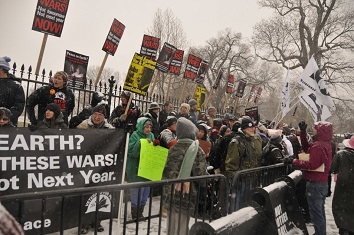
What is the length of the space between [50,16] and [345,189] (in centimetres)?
667

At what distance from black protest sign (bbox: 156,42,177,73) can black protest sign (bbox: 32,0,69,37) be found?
14.1 ft

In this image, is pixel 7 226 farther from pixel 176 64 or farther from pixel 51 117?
pixel 176 64

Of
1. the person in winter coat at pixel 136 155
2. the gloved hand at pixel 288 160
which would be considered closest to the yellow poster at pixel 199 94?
the gloved hand at pixel 288 160

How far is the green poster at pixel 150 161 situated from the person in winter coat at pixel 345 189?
9.17 feet

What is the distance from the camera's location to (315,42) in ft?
98.7

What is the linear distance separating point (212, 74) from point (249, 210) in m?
45.9

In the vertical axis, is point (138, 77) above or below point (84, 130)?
above

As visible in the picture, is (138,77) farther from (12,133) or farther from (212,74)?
(212,74)

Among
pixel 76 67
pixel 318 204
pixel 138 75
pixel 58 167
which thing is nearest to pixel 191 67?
pixel 76 67

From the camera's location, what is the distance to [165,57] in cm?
1141

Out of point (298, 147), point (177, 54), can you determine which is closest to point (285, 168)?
point (298, 147)

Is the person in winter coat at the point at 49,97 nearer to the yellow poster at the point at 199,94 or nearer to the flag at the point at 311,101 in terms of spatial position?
the flag at the point at 311,101

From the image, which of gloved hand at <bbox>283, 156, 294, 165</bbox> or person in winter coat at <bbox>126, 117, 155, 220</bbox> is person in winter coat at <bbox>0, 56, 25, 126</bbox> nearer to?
person in winter coat at <bbox>126, 117, 155, 220</bbox>

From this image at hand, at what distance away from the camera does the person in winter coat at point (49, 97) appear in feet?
18.0
